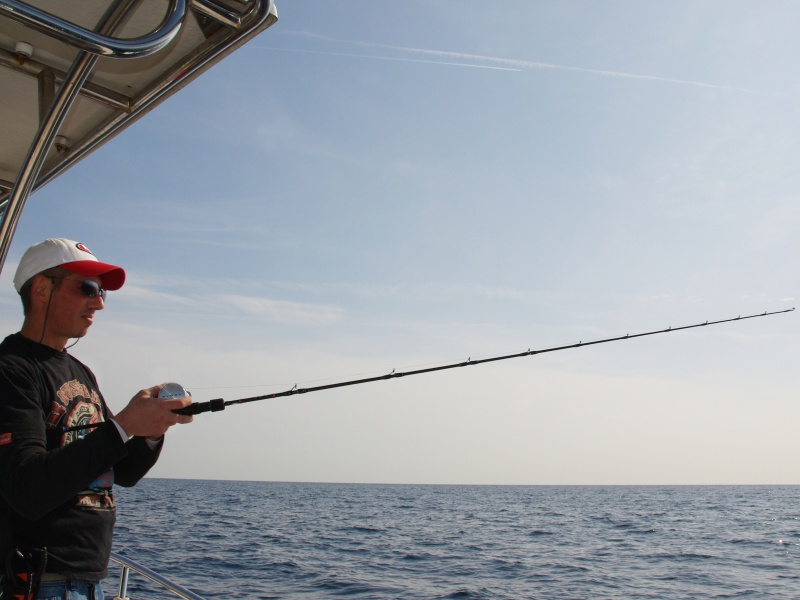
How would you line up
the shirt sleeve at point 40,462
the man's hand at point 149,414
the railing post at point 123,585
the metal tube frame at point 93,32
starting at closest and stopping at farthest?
the metal tube frame at point 93,32
the shirt sleeve at point 40,462
the man's hand at point 149,414
the railing post at point 123,585

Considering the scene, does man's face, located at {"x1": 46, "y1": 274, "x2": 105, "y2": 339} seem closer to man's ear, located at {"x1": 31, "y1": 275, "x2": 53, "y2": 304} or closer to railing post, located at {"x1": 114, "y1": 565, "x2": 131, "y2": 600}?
man's ear, located at {"x1": 31, "y1": 275, "x2": 53, "y2": 304}

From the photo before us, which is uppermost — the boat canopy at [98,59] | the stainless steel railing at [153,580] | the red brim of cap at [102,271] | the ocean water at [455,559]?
the boat canopy at [98,59]

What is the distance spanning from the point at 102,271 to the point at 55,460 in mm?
603

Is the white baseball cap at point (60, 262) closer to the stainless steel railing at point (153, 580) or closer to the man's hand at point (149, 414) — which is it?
the man's hand at point (149, 414)

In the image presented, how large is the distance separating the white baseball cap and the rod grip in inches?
18.9

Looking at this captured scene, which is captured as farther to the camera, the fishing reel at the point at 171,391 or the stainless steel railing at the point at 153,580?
the stainless steel railing at the point at 153,580

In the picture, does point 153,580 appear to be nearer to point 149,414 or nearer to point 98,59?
point 149,414

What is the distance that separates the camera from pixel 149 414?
5.76ft

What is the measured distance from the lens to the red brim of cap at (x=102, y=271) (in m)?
1.95

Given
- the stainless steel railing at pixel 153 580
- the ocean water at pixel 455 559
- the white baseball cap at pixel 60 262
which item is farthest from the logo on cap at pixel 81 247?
the ocean water at pixel 455 559

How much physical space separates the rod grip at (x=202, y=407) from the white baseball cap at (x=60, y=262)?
48 cm

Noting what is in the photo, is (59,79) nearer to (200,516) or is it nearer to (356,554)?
(356,554)

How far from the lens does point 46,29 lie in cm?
144

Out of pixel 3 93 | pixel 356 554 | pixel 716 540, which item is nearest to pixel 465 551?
pixel 356 554
